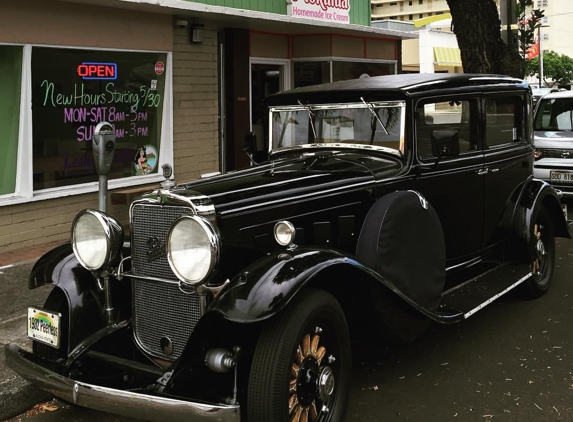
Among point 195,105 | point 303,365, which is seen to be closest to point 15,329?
point 303,365

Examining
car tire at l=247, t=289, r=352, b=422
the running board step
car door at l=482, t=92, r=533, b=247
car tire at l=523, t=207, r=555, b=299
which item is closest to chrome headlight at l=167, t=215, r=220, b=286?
car tire at l=247, t=289, r=352, b=422

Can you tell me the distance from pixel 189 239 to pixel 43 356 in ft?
4.11

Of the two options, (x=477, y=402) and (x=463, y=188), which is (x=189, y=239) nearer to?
(x=477, y=402)

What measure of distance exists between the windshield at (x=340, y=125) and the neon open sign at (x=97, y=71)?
391 centimetres

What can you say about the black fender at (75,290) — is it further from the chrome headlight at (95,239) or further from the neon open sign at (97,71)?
the neon open sign at (97,71)

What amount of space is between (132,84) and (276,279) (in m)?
6.45

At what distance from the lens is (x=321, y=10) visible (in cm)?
1180

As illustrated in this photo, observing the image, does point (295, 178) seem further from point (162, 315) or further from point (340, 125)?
point (162, 315)

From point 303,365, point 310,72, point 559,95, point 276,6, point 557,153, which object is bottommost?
point 303,365

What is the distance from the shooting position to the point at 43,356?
3.91 m

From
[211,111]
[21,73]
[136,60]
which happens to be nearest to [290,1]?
[211,111]

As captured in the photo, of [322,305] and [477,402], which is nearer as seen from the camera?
[322,305]

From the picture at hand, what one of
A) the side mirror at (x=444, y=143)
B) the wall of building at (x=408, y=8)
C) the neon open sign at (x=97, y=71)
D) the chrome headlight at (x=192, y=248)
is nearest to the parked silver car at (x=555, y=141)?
the side mirror at (x=444, y=143)

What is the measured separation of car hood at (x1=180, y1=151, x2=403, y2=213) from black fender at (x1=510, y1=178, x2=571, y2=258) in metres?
1.69
